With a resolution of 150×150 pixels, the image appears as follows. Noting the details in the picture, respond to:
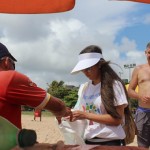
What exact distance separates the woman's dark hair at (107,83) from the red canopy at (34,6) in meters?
0.77

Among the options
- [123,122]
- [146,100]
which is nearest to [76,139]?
[123,122]

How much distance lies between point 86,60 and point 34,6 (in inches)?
30.1

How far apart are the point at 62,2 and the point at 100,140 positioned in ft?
3.94

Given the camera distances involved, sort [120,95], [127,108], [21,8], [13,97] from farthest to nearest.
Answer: [127,108]
[120,95]
[21,8]
[13,97]

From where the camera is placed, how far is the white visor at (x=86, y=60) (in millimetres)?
3109

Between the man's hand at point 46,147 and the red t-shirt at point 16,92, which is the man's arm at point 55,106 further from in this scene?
the man's hand at point 46,147

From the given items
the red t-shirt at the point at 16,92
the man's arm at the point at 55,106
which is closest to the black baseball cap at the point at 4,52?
the red t-shirt at the point at 16,92

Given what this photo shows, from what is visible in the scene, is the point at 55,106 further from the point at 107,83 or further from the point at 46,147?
the point at 107,83

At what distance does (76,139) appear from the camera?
3.04m

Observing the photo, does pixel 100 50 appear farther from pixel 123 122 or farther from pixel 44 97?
pixel 44 97

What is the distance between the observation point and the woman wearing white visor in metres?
3.02

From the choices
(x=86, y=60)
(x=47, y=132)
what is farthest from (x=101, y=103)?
(x=47, y=132)

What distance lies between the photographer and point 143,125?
4609 millimetres

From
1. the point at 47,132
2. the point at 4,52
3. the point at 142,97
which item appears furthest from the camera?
the point at 47,132
